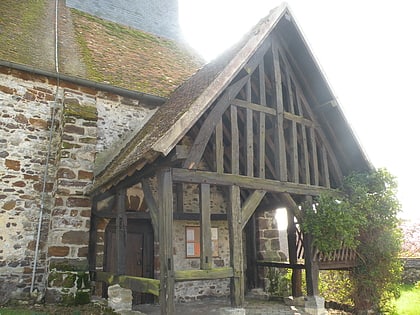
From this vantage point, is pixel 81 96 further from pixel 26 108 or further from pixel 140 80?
pixel 140 80

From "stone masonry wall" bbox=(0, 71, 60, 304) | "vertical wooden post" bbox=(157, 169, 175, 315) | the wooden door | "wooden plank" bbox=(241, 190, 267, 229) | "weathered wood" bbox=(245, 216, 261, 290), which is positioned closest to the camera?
"vertical wooden post" bbox=(157, 169, 175, 315)

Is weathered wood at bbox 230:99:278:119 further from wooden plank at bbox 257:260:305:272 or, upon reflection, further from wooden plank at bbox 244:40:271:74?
wooden plank at bbox 257:260:305:272

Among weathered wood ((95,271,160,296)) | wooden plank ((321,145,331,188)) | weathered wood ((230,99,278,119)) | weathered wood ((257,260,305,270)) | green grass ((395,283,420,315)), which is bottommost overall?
green grass ((395,283,420,315))

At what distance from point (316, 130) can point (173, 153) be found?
348cm

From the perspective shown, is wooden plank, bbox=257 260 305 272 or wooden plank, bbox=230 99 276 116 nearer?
wooden plank, bbox=230 99 276 116

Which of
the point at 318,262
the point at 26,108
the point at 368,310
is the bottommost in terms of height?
the point at 368,310

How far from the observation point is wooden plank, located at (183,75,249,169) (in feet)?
16.8

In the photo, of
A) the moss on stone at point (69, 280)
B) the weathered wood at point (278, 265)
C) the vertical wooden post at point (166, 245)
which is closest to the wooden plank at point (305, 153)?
the weathered wood at point (278, 265)

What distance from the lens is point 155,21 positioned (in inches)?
506

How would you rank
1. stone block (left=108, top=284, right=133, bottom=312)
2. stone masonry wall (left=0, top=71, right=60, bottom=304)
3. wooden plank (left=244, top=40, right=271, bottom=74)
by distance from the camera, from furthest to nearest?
1. stone masonry wall (left=0, top=71, right=60, bottom=304)
2. wooden plank (left=244, top=40, right=271, bottom=74)
3. stone block (left=108, top=284, right=133, bottom=312)

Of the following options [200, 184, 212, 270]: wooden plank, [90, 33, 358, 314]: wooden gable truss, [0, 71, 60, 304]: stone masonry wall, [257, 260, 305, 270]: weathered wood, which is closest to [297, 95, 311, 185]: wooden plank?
[90, 33, 358, 314]: wooden gable truss

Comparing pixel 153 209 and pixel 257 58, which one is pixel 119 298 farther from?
pixel 257 58

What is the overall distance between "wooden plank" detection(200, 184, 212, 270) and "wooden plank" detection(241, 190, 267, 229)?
2.11 feet

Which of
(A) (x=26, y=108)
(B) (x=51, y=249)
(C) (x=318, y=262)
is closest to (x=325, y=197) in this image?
(C) (x=318, y=262)
